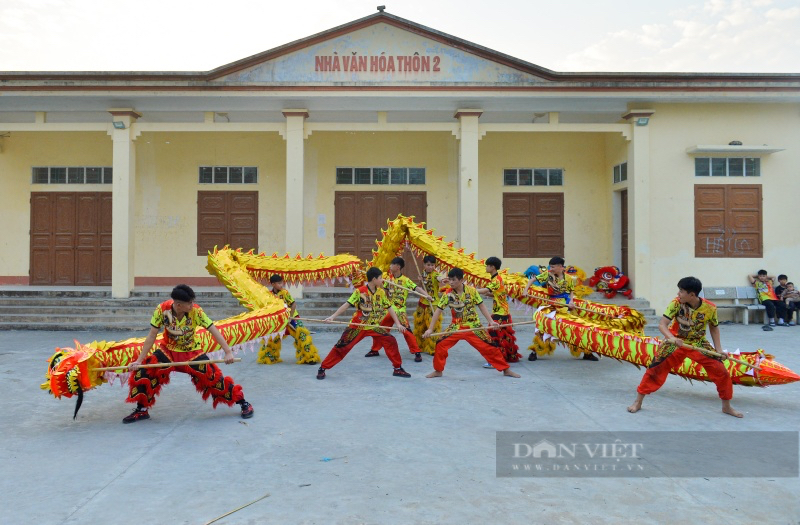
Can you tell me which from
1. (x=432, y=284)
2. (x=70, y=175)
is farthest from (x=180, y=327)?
(x=70, y=175)

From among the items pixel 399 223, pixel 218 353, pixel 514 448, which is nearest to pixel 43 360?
pixel 218 353

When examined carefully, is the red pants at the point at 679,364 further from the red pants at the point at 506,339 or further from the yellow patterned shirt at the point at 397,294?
the yellow patterned shirt at the point at 397,294

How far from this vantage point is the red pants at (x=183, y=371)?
485 cm

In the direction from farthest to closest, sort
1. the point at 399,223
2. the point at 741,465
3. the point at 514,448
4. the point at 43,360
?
the point at 399,223
the point at 43,360
the point at 514,448
the point at 741,465

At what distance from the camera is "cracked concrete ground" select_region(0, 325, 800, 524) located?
10.4 ft

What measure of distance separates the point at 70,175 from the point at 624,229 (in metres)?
12.1

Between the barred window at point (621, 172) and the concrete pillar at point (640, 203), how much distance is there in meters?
0.62

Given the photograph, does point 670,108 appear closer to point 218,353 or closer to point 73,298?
point 218,353

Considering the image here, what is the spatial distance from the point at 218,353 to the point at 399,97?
622 cm

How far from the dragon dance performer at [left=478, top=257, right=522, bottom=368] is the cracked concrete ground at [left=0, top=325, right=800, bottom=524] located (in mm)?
766

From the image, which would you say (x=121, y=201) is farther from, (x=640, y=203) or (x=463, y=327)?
(x=640, y=203)

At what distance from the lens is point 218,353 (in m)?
6.43

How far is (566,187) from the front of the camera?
1279 cm

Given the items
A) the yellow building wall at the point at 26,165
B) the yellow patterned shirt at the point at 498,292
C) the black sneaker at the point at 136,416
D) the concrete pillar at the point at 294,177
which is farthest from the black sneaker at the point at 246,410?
the yellow building wall at the point at 26,165
